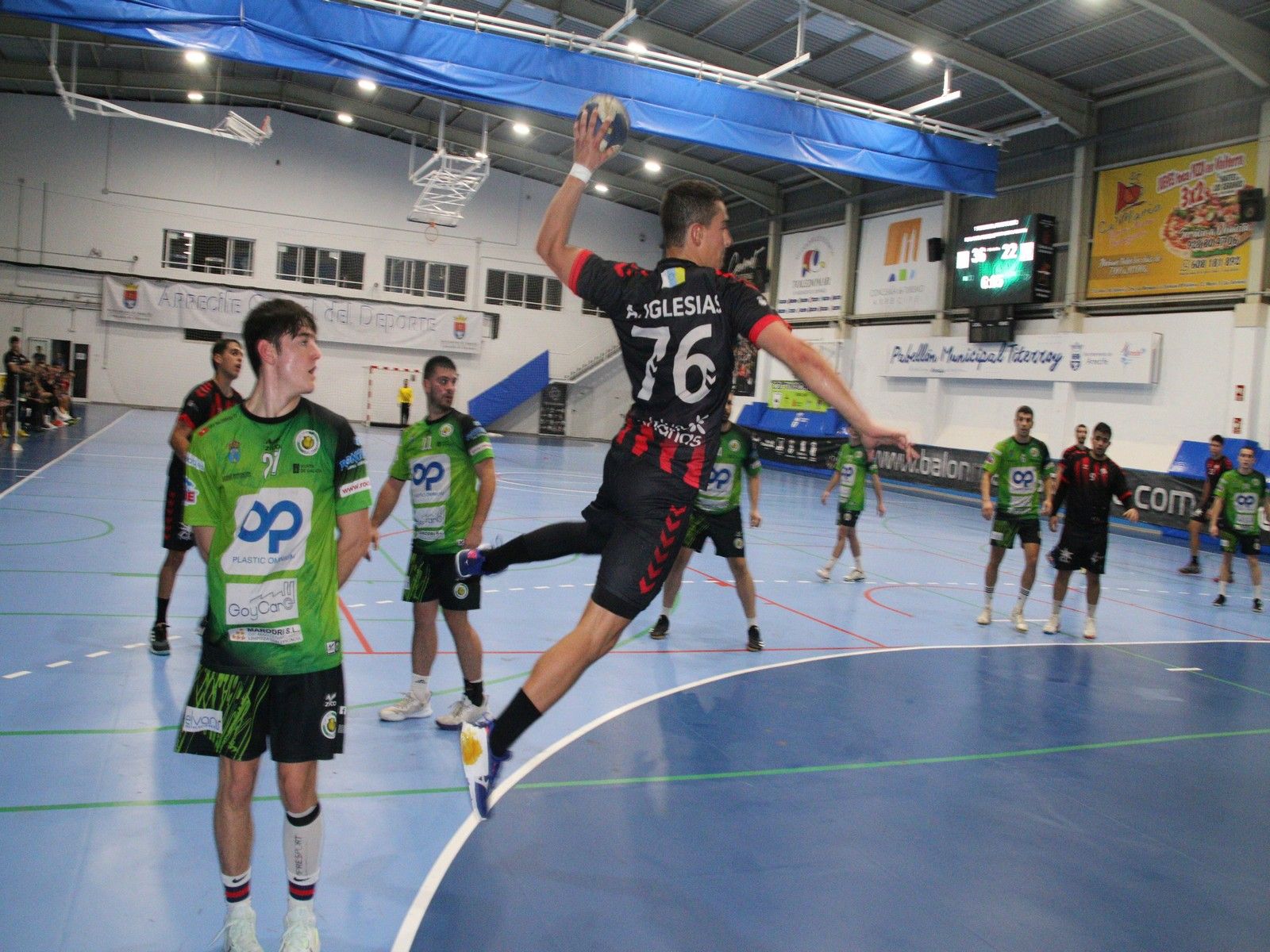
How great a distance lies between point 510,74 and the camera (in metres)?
14.2

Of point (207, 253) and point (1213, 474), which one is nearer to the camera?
point (1213, 474)

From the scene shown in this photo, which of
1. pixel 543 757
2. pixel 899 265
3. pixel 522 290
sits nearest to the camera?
pixel 543 757

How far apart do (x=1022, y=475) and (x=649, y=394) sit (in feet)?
22.8

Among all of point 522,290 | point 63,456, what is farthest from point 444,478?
point 522,290

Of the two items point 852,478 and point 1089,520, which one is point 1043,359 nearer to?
point 852,478

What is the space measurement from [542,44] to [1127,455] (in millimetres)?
14977

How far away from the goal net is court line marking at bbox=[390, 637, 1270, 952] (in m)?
28.6

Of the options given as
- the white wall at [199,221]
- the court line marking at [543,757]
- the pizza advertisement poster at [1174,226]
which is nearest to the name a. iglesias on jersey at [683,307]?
the court line marking at [543,757]

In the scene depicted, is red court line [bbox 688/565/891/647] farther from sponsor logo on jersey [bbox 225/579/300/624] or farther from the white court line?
the white court line

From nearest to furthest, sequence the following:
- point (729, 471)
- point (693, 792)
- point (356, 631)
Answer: point (693, 792)
point (356, 631)
point (729, 471)

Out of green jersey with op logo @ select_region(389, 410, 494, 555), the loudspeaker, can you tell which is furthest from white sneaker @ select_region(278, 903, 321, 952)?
the loudspeaker

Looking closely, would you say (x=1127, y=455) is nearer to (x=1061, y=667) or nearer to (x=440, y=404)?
(x=1061, y=667)

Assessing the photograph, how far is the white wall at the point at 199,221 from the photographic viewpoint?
30.2 m

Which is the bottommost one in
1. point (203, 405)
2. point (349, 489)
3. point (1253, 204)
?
point (349, 489)
